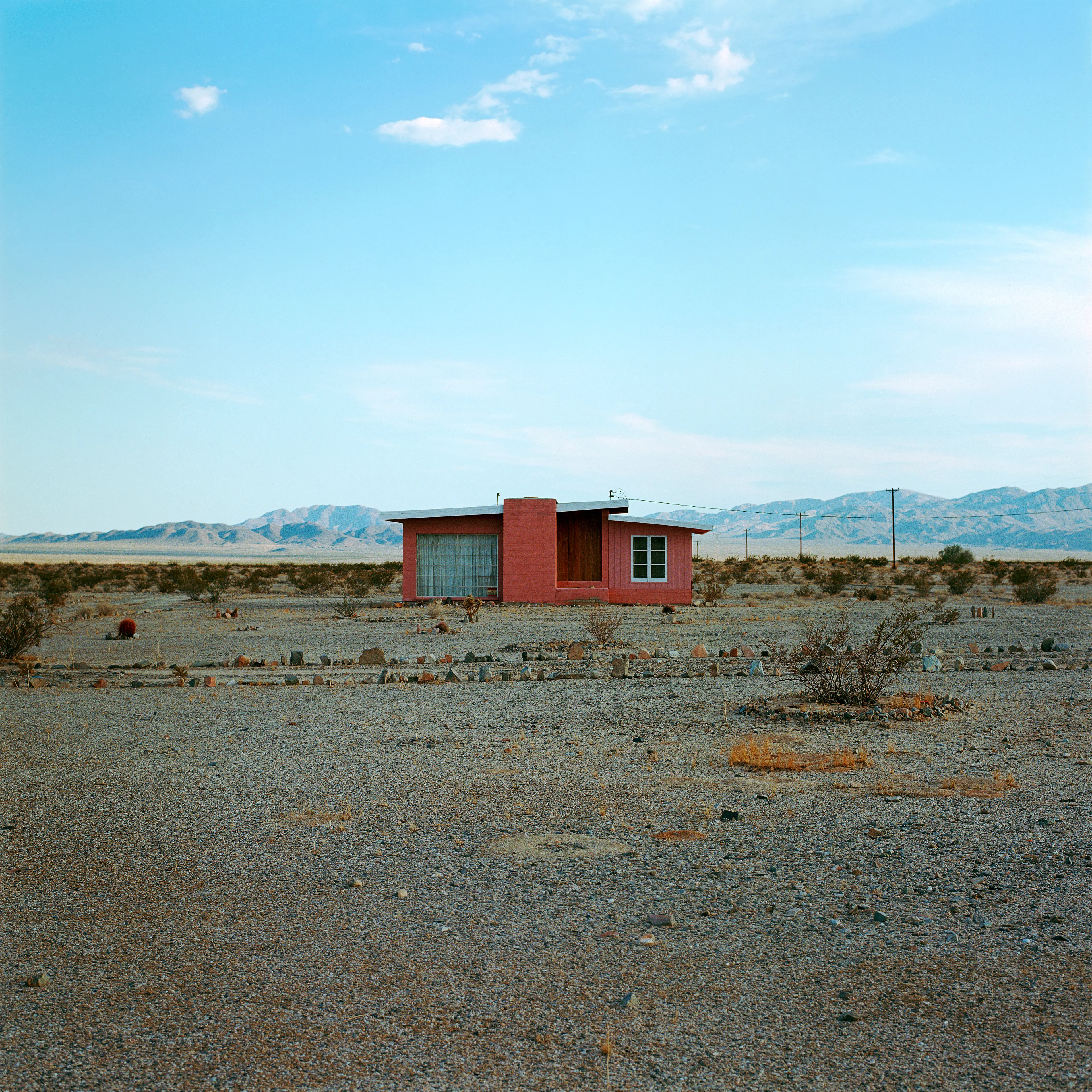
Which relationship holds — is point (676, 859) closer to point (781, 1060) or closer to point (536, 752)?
point (781, 1060)

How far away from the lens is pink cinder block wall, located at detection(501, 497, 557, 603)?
2870 cm

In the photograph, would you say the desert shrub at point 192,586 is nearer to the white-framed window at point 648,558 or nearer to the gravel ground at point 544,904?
the white-framed window at point 648,558

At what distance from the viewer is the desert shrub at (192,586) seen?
36.2 meters

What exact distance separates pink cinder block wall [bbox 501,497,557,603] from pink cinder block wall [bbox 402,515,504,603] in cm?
42

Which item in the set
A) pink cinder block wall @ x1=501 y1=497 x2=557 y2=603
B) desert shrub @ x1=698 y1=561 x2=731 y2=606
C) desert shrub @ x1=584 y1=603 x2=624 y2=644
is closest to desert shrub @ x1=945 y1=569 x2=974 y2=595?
desert shrub @ x1=698 y1=561 x2=731 y2=606

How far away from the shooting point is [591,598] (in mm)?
29062

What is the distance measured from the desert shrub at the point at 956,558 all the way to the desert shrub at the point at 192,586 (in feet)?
154

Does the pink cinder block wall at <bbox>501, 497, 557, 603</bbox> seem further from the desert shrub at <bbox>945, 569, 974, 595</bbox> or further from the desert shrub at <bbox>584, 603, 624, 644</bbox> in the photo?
the desert shrub at <bbox>945, 569, 974, 595</bbox>

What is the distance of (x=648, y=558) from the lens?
29547 millimetres

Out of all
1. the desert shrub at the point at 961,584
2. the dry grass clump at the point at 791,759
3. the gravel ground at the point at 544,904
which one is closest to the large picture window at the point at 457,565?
the gravel ground at the point at 544,904

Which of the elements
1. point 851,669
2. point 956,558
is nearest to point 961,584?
point 956,558

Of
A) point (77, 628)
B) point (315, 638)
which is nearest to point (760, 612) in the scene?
point (315, 638)

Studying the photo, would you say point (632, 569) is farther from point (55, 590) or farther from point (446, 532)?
point (55, 590)

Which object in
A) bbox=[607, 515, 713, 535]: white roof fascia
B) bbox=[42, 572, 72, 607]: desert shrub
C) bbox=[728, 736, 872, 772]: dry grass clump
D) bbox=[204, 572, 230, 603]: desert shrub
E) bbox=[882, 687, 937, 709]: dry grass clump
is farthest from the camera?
bbox=[204, 572, 230, 603]: desert shrub
